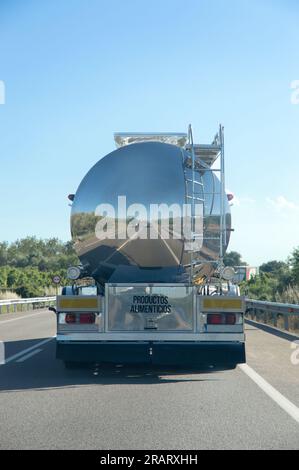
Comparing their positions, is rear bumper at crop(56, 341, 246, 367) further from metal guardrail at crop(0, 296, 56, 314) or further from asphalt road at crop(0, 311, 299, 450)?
metal guardrail at crop(0, 296, 56, 314)

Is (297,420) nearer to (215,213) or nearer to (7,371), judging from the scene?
(215,213)

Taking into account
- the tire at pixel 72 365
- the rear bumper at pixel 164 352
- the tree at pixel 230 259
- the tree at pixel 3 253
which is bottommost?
the tire at pixel 72 365

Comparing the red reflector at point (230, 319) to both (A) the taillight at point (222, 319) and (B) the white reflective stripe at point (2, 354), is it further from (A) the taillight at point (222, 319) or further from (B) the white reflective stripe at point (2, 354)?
(B) the white reflective stripe at point (2, 354)

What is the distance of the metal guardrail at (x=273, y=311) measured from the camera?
18.5 m

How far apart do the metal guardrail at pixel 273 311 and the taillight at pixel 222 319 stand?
17.8 ft

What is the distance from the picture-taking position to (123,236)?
35.8 ft

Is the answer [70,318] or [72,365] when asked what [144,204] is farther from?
[72,365]

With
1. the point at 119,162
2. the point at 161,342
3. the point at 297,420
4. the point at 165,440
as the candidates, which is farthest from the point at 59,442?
the point at 119,162

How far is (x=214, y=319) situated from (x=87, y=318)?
6.05ft

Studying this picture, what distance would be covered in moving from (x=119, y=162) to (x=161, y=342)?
2.79 meters

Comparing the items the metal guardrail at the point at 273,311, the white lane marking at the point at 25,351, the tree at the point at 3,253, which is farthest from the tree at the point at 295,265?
the tree at the point at 3,253

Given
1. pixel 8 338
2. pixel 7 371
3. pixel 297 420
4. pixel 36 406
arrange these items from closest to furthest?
pixel 297 420 < pixel 36 406 < pixel 7 371 < pixel 8 338

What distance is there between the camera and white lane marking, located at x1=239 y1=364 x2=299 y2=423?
806 centimetres

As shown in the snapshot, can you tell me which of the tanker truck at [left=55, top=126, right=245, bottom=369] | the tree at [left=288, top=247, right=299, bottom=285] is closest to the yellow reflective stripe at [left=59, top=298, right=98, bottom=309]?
the tanker truck at [left=55, top=126, right=245, bottom=369]
